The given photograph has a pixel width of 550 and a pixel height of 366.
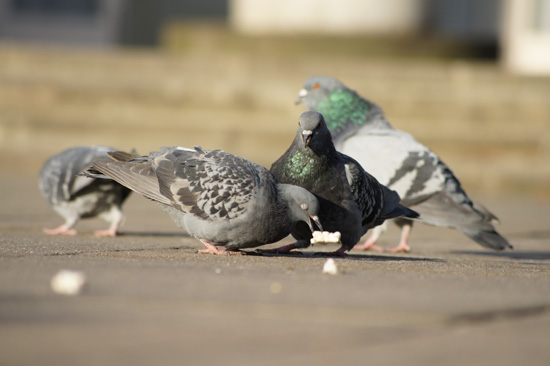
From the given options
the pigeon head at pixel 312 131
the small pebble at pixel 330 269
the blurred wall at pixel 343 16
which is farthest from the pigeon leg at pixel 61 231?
the blurred wall at pixel 343 16

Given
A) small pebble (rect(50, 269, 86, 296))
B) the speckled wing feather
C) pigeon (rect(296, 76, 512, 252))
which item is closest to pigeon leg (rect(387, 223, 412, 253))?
pigeon (rect(296, 76, 512, 252))

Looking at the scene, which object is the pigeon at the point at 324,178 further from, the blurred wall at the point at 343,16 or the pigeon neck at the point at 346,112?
the blurred wall at the point at 343,16

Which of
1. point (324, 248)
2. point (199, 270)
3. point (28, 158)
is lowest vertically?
point (28, 158)

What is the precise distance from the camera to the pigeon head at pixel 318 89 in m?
6.59

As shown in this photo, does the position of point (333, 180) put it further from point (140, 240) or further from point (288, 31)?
point (288, 31)

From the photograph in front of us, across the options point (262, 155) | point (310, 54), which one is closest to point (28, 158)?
point (262, 155)

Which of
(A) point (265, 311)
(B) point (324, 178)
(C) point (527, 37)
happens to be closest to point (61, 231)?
(B) point (324, 178)

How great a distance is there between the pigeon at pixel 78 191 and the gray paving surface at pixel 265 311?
143 cm

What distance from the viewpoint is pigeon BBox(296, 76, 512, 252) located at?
6004mm

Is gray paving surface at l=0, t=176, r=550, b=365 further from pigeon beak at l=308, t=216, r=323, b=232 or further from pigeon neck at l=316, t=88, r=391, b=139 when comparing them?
pigeon neck at l=316, t=88, r=391, b=139

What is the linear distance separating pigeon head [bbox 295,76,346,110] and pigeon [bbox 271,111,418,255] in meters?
1.86

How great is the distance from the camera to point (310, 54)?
44.3 ft

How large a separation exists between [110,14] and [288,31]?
22.8 ft

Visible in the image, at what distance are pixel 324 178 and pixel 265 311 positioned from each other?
6.21ft
